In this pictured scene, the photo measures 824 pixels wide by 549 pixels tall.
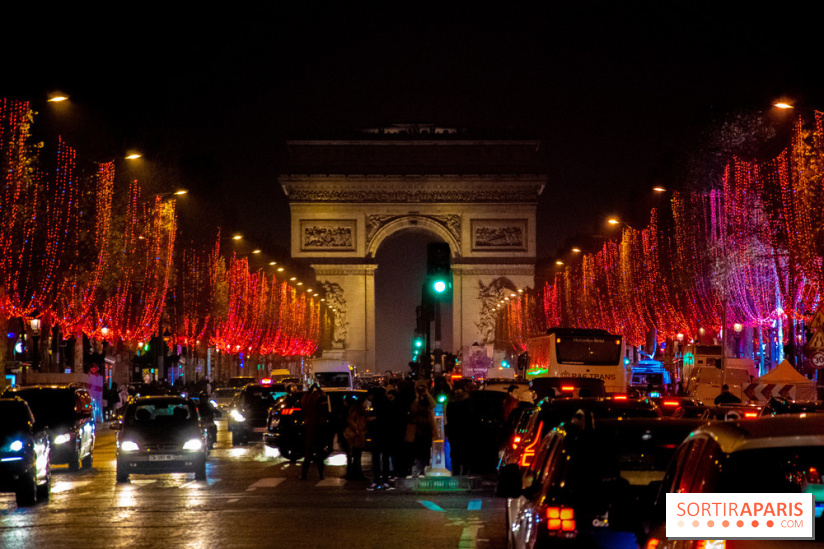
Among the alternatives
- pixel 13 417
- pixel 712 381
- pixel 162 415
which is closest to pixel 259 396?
pixel 162 415

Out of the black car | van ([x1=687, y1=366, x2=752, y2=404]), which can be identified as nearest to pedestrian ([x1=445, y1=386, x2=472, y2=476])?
the black car

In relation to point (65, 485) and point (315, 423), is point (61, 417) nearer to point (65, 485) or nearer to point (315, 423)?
point (65, 485)

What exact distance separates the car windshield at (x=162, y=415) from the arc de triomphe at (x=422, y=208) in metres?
84.6

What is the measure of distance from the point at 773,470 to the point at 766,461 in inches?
1.6

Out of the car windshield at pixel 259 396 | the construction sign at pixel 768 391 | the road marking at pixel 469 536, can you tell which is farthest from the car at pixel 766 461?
the car windshield at pixel 259 396

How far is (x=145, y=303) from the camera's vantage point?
50.2m

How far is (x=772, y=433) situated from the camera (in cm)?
530

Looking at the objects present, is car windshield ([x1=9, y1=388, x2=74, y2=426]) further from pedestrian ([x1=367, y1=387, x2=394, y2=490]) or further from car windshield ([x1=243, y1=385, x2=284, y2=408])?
car windshield ([x1=243, y1=385, x2=284, y2=408])


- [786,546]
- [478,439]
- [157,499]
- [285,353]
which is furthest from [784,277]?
[285,353]

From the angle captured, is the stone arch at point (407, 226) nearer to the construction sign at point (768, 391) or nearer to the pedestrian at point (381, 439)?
the construction sign at point (768, 391)

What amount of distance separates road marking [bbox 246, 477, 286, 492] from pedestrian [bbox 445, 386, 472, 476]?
2.80 metres

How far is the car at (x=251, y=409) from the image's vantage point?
36.8 meters

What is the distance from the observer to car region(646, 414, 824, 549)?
204 inches

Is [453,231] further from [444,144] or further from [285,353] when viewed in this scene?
[285,353]
